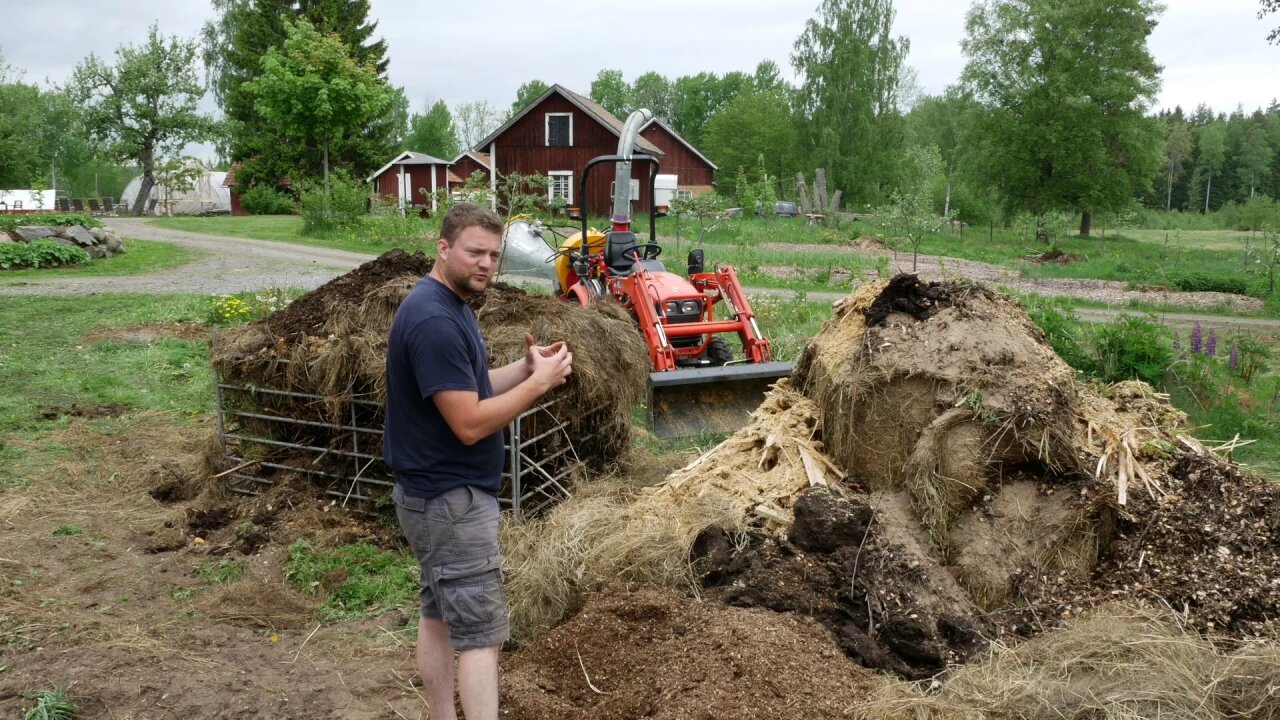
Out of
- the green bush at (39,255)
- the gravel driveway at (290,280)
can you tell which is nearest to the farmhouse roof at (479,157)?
the gravel driveway at (290,280)

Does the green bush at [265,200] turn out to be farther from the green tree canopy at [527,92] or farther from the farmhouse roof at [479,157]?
the green tree canopy at [527,92]

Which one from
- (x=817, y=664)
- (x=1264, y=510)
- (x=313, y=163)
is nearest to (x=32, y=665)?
(x=817, y=664)

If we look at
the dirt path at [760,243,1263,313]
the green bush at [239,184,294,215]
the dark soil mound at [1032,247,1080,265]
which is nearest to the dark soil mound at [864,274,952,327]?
the dirt path at [760,243,1263,313]

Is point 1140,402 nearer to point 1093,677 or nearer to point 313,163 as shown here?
point 1093,677

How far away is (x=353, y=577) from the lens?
186 inches

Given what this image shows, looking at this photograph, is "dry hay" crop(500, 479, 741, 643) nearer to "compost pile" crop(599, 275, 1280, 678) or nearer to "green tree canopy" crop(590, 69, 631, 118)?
"compost pile" crop(599, 275, 1280, 678)

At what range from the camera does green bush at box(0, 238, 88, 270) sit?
1764cm

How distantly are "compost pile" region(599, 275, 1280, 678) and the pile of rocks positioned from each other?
61.9 ft

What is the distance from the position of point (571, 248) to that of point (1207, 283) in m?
14.5

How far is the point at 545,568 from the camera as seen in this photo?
4336mm

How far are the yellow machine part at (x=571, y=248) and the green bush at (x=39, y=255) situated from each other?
13054 millimetres

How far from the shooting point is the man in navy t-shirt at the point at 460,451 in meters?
2.90

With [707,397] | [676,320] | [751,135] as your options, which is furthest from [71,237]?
[751,135]

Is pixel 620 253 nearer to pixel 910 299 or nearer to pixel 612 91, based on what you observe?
pixel 910 299
